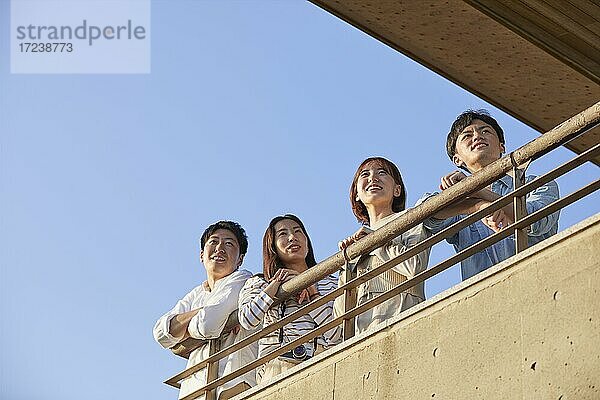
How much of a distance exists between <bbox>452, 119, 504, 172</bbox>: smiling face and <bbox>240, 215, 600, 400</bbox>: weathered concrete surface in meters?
0.86

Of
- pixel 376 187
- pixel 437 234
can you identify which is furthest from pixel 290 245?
pixel 437 234

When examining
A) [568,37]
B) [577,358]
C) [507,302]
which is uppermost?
[568,37]

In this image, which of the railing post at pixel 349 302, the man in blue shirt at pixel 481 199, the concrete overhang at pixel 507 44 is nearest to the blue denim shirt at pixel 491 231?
the man in blue shirt at pixel 481 199

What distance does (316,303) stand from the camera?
544 cm

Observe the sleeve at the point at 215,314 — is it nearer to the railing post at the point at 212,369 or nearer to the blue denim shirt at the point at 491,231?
the railing post at the point at 212,369

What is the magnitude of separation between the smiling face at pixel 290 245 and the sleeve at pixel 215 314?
0.92ft

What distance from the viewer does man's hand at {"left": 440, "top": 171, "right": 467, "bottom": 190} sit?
17.3 feet

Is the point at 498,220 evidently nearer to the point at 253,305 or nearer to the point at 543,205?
the point at 543,205

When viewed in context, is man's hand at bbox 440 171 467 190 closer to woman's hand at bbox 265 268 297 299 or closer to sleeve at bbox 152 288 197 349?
woman's hand at bbox 265 268 297 299

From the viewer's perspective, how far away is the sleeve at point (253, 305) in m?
5.75

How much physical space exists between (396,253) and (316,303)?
0.41 m

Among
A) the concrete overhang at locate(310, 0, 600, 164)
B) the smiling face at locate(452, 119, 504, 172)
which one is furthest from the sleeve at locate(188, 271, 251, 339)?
the concrete overhang at locate(310, 0, 600, 164)

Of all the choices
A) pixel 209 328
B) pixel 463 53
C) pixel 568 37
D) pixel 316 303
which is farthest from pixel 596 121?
pixel 463 53

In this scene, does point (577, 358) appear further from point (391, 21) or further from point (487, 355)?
point (391, 21)
